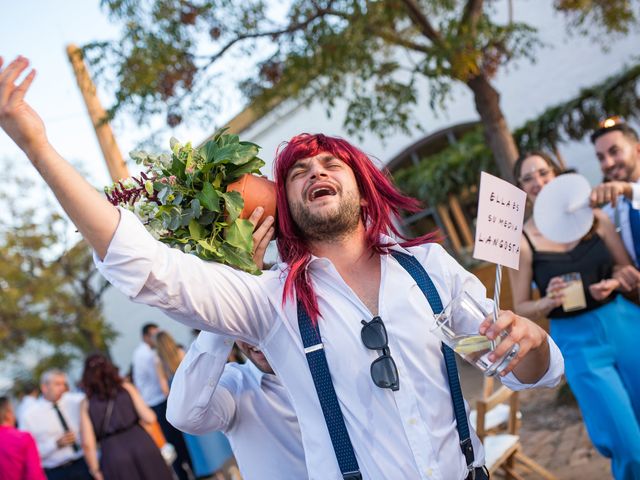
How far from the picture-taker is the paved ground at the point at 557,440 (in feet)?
16.8

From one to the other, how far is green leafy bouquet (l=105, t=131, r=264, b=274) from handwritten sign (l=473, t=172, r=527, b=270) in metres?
0.71

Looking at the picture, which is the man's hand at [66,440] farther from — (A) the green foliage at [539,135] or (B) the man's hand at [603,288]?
(A) the green foliage at [539,135]

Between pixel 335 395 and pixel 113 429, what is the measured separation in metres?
4.93

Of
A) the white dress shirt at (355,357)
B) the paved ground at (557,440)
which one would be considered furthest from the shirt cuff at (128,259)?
the paved ground at (557,440)

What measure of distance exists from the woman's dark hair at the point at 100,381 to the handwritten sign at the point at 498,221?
506 centimetres

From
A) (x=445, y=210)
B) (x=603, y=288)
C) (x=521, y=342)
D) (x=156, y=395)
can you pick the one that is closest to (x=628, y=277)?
(x=603, y=288)

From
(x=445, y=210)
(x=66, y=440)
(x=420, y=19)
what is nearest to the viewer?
(x=66, y=440)

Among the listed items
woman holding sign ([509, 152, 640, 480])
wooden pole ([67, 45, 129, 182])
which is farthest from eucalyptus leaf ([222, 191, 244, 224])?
wooden pole ([67, 45, 129, 182])

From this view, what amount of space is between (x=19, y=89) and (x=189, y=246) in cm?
71

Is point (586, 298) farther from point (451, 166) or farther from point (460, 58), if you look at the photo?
point (451, 166)

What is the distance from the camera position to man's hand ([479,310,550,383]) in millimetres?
1847

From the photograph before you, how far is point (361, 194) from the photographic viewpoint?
8.21 ft

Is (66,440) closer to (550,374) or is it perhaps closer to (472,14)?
(550,374)

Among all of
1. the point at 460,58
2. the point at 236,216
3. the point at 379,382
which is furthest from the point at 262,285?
the point at 460,58
